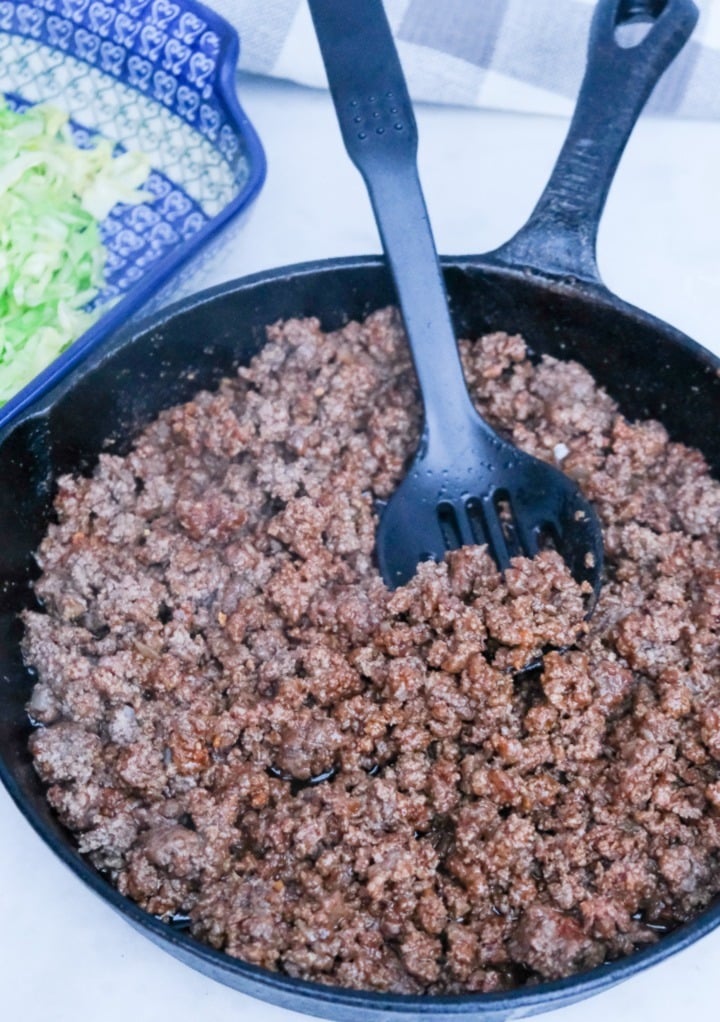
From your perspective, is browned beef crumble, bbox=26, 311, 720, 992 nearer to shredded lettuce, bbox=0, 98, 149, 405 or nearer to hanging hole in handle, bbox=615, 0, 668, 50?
shredded lettuce, bbox=0, 98, 149, 405

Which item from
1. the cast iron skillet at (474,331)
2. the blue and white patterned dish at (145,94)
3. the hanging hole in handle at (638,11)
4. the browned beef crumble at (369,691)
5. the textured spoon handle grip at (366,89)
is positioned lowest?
the browned beef crumble at (369,691)

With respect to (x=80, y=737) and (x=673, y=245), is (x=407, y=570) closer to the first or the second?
(x=80, y=737)

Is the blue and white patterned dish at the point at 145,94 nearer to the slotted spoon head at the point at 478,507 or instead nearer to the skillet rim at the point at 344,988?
the slotted spoon head at the point at 478,507

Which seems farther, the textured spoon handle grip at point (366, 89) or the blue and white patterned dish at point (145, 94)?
the blue and white patterned dish at point (145, 94)

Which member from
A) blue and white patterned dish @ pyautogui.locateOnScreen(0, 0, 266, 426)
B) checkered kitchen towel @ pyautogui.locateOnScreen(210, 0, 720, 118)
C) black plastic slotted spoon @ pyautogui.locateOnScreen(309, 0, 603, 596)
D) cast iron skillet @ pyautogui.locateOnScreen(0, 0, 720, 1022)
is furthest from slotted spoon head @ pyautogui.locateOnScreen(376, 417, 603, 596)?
checkered kitchen towel @ pyautogui.locateOnScreen(210, 0, 720, 118)

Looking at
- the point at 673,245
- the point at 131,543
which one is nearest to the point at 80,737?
the point at 131,543

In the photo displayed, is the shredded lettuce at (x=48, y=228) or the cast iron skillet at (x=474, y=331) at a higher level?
the shredded lettuce at (x=48, y=228)

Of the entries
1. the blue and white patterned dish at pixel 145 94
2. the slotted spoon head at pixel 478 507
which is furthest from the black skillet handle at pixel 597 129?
the blue and white patterned dish at pixel 145 94
